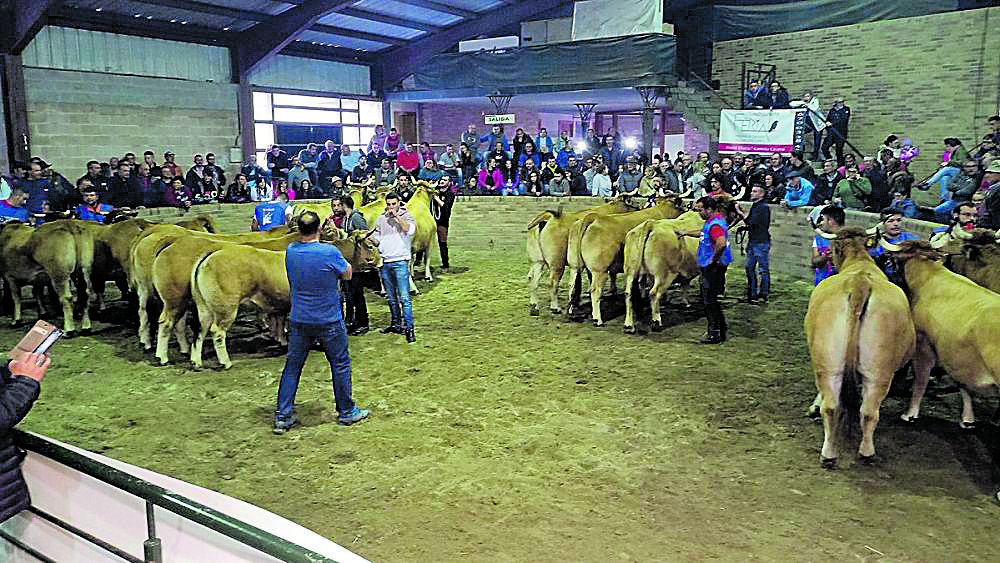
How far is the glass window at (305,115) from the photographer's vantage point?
23328 millimetres

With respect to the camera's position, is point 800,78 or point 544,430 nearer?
point 544,430

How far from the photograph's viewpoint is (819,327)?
5512 millimetres

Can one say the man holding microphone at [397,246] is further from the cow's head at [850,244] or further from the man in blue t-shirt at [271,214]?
the cow's head at [850,244]

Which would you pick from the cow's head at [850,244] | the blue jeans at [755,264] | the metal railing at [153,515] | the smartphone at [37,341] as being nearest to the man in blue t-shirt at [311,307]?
the smartphone at [37,341]

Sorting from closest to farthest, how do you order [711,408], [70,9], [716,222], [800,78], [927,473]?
[927,473] < [711,408] < [716,222] < [70,9] < [800,78]

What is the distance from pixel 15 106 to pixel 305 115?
360 inches

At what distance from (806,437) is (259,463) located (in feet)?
14.6

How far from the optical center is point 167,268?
830 cm

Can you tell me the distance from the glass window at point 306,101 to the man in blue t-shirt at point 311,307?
1855 cm

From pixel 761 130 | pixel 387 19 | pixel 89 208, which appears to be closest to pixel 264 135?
pixel 387 19

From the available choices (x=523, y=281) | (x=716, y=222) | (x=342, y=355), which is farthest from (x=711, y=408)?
(x=523, y=281)

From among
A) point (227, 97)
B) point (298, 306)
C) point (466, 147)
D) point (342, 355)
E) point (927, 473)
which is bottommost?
point (927, 473)

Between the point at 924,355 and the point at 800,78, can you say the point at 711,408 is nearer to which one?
the point at 924,355

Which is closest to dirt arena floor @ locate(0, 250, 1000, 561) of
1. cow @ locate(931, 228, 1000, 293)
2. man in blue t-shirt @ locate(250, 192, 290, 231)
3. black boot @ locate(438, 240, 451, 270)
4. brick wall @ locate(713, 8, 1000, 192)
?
cow @ locate(931, 228, 1000, 293)
